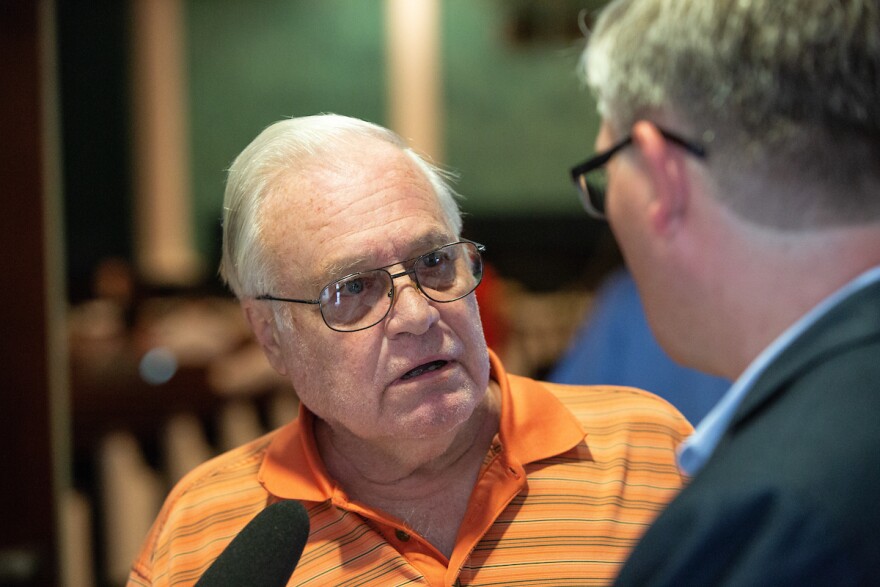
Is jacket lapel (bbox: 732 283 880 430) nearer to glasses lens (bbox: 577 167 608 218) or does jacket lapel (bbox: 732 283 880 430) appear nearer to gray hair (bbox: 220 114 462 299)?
glasses lens (bbox: 577 167 608 218)

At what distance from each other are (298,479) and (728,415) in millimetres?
753

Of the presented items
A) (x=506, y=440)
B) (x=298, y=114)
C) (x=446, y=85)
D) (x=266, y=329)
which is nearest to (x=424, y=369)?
(x=506, y=440)

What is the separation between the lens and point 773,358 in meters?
0.86

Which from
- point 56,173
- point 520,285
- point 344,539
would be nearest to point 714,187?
point 344,539

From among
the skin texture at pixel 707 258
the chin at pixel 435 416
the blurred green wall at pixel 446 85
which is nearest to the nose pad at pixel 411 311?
the chin at pixel 435 416

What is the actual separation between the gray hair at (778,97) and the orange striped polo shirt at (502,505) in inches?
25.2

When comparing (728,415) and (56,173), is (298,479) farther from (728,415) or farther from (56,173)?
(56,173)

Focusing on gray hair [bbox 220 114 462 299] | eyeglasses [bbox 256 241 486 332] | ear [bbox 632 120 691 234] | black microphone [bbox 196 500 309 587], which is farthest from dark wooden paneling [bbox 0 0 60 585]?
ear [bbox 632 120 691 234]

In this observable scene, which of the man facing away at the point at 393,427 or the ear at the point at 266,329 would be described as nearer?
the man facing away at the point at 393,427

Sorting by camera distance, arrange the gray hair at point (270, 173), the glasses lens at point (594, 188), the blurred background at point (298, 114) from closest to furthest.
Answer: the glasses lens at point (594, 188)
the gray hair at point (270, 173)
the blurred background at point (298, 114)

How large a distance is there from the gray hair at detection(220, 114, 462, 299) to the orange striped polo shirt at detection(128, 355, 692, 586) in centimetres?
26

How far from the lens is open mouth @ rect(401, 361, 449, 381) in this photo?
1433mm

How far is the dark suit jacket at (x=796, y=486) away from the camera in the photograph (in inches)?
29.5

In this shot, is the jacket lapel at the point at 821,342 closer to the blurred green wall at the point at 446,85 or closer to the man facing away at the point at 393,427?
the man facing away at the point at 393,427
